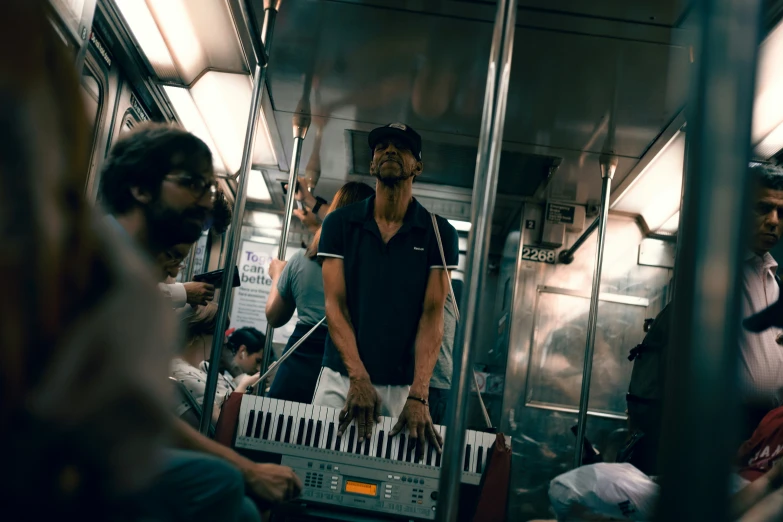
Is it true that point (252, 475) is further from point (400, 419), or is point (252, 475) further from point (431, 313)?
point (431, 313)

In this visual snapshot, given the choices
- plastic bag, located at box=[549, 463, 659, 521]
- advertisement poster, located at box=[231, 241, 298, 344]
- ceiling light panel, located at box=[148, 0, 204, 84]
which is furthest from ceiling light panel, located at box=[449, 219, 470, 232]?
plastic bag, located at box=[549, 463, 659, 521]

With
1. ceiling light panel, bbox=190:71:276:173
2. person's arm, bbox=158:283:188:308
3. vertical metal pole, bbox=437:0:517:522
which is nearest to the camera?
vertical metal pole, bbox=437:0:517:522

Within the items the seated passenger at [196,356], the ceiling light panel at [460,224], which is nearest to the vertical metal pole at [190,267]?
the seated passenger at [196,356]

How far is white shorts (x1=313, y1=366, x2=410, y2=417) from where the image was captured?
2.64 m

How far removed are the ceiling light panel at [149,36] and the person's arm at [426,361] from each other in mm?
2223

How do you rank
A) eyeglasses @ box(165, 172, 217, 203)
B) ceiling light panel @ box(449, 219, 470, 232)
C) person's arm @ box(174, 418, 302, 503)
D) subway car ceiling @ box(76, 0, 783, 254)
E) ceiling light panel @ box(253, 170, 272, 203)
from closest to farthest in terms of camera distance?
person's arm @ box(174, 418, 302, 503), eyeglasses @ box(165, 172, 217, 203), subway car ceiling @ box(76, 0, 783, 254), ceiling light panel @ box(253, 170, 272, 203), ceiling light panel @ box(449, 219, 470, 232)

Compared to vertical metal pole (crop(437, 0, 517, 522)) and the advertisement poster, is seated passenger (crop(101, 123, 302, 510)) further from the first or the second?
the advertisement poster

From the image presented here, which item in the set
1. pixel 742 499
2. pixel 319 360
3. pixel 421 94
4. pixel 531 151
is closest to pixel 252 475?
pixel 742 499

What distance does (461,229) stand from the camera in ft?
23.1

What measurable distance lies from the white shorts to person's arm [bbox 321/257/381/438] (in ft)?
0.43

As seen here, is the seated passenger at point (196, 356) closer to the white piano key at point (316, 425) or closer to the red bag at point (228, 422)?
the red bag at point (228, 422)

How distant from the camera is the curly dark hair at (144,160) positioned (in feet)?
5.45

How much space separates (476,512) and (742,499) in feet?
2.97

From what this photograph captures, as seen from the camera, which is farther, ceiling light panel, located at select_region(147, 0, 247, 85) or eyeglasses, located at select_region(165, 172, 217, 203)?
ceiling light panel, located at select_region(147, 0, 247, 85)
